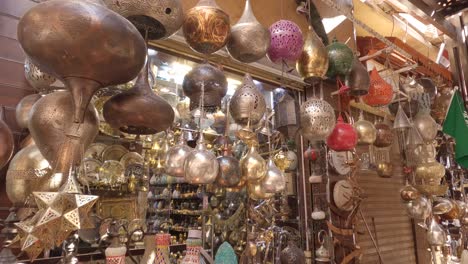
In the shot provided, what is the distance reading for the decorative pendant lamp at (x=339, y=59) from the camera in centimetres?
178

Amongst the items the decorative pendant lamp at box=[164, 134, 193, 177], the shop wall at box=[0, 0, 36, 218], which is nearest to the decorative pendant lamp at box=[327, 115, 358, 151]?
the decorative pendant lamp at box=[164, 134, 193, 177]

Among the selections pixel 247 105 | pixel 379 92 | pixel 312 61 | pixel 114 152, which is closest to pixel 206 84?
pixel 247 105

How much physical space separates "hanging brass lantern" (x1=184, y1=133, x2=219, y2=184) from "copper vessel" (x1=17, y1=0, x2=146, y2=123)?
22.2 inches

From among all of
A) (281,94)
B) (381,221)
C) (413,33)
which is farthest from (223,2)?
(413,33)

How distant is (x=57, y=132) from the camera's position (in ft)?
2.90

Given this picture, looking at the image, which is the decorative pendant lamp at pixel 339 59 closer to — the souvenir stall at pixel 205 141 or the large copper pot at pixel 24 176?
the souvenir stall at pixel 205 141

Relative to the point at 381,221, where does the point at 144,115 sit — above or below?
above

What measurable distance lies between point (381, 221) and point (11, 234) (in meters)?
3.18

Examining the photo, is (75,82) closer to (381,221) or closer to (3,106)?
(3,106)

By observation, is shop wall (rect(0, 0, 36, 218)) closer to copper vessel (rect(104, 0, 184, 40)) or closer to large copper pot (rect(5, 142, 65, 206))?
large copper pot (rect(5, 142, 65, 206))

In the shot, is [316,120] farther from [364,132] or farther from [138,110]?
[138,110]

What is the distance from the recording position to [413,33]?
14.3ft

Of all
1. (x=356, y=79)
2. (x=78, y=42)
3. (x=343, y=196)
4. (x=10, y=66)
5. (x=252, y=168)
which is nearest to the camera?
(x=78, y=42)

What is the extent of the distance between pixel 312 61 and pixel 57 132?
1.22 meters
